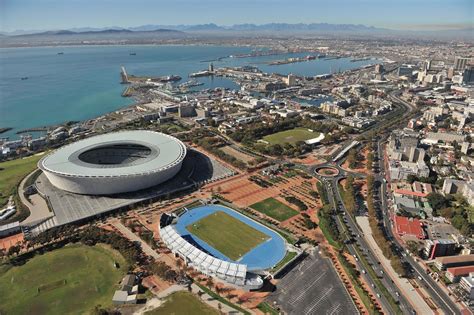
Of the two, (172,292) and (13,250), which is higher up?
(13,250)

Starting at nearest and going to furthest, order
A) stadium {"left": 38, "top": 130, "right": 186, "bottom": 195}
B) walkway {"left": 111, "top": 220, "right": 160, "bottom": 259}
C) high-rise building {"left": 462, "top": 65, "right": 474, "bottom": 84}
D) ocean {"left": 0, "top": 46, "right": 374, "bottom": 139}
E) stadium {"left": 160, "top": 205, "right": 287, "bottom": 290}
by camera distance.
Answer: stadium {"left": 160, "top": 205, "right": 287, "bottom": 290}, walkway {"left": 111, "top": 220, "right": 160, "bottom": 259}, stadium {"left": 38, "top": 130, "right": 186, "bottom": 195}, ocean {"left": 0, "top": 46, "right": 374, "bottom": 139}, high-rise building {"left": 462, "top": 65, "right": 474, "bottom": 84}

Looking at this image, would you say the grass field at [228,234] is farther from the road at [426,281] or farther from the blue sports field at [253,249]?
the road at [426,281]

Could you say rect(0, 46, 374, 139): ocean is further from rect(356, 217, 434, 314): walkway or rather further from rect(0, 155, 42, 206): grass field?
rect(356, 217, 434, 314): walkway

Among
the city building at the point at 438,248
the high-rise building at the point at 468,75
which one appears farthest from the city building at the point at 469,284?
the high-rise building at the point at 468,75

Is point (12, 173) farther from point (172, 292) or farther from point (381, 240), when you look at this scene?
point (381, 240)

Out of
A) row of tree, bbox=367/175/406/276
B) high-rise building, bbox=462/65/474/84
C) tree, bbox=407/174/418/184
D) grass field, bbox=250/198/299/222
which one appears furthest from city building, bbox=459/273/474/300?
high-rise building, bbox=462/65/474/84

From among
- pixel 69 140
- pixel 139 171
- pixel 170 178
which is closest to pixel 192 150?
pixel 170 178

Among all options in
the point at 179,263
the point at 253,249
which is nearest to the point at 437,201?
the point at 253,249
